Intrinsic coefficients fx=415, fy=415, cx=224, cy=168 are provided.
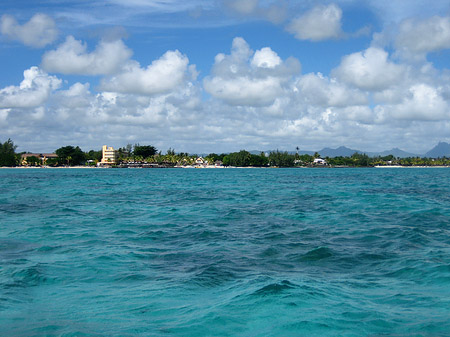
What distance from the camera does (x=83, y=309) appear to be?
8188 mm

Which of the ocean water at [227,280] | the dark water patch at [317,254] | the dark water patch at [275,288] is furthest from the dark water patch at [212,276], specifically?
the dark water patch at [317,254]

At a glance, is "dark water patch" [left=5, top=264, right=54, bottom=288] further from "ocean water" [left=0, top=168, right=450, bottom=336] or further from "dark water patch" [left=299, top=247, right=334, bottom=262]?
"dark water patch" [left=299, top=247, right=334, bottom=262]

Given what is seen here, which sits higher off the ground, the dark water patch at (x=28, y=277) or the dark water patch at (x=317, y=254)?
the dark water patch at (x=317, y=254)

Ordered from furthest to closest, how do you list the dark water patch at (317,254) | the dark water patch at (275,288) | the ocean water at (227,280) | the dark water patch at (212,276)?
the dark water patch at (317,254), the dark water patch at (212,276), the dark water patch at (275,288), the ocean water at (227,280)

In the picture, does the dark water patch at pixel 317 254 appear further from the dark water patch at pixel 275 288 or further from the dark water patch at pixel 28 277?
the dark water patch at pixel 28 277

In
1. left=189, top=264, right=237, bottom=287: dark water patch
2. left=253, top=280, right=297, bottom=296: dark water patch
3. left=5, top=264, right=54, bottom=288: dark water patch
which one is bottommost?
left=5, top=264, right=54, bottom=288: dark water patch

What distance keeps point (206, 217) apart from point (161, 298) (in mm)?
14129

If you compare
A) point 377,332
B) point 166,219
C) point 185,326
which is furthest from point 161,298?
point 166,219

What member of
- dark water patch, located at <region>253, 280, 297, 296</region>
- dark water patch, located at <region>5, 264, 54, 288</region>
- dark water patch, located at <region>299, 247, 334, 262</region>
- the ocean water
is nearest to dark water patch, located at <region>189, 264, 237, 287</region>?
the ocean water

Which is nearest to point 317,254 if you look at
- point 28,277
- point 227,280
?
point 227,280

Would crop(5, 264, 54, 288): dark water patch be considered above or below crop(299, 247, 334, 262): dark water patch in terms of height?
below

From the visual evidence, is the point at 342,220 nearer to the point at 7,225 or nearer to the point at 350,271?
the point at 350,271

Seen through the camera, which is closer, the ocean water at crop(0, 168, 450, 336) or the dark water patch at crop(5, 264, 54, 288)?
the ocean water at crop(0, 168, 450, 336)

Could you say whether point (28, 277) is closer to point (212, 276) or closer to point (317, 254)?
point (212, 276)
